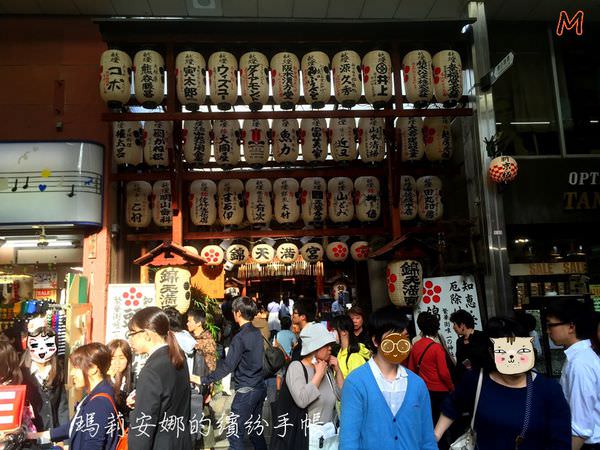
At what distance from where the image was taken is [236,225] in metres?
10.3

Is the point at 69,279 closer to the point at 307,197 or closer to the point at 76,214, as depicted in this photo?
the point at 76,214

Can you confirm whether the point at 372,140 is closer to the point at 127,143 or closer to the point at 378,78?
the point at 378,78

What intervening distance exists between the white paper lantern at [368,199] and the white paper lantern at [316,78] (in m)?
2.02

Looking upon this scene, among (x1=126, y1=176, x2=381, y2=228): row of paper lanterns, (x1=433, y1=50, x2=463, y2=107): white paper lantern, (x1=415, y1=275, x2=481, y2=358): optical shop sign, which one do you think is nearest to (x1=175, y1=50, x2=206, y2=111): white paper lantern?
(x1=126, y1=176, x2=381, y2=228): row of paper lanterns

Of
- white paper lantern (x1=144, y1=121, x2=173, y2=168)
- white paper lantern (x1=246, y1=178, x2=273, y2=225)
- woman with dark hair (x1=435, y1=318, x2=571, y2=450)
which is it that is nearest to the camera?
woman with dark hair (x1=435, y1=318, x2=571, y2=450)

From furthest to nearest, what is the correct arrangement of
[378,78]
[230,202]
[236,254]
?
[236,254], [230,202], [378,78]

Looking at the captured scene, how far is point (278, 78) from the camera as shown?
8.92 metres

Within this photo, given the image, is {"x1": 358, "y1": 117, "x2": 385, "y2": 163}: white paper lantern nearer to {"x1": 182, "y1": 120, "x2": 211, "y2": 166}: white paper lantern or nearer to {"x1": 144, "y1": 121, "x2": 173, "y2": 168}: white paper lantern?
{"x1": 182, "y1": 120, "x2": 211, "y2": 166}: white paper lantern

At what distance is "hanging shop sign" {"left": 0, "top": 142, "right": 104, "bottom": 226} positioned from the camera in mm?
8758

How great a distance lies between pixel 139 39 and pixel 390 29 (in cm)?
507

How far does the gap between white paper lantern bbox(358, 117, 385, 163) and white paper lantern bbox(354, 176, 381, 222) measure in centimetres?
46

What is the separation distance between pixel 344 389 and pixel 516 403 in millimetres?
1011

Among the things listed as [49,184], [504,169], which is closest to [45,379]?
[49,184]

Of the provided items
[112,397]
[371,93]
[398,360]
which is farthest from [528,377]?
[371,93]
